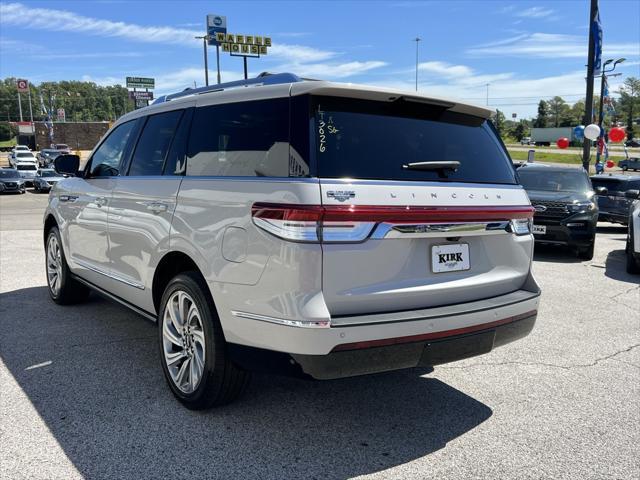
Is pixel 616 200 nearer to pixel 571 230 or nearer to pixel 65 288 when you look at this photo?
pixel 571 230

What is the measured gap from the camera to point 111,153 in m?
4.84

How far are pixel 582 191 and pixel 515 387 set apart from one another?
26.0ft

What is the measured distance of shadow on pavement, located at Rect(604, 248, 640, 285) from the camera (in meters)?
8.34

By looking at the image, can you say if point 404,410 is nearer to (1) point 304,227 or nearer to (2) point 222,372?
(2) point 222,372

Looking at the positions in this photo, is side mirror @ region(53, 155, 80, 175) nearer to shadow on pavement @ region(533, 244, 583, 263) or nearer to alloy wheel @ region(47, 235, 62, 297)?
alloy wheel @ region(47, 235, 62, 297)

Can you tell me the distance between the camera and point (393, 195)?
2822mm

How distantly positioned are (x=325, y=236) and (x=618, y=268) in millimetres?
8259

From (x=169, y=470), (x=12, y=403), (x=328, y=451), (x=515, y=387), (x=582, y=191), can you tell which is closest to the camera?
(x=169, y=470)

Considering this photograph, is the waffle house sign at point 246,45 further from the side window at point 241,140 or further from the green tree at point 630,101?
the green tree at point 630,101

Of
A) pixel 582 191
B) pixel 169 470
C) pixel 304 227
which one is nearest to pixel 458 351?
pixel 304 227

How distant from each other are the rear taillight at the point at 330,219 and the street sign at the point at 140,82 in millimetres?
75286

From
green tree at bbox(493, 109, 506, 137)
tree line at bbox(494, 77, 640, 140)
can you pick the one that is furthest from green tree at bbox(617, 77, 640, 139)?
green tree at bbox(493, 109, 506, 137)

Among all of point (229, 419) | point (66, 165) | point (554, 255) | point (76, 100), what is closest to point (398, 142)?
point (229, 419)

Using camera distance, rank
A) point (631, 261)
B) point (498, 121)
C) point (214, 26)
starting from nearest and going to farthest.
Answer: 1. point (631, 261)
2. point (214, 26)
3. point (498, 121)
